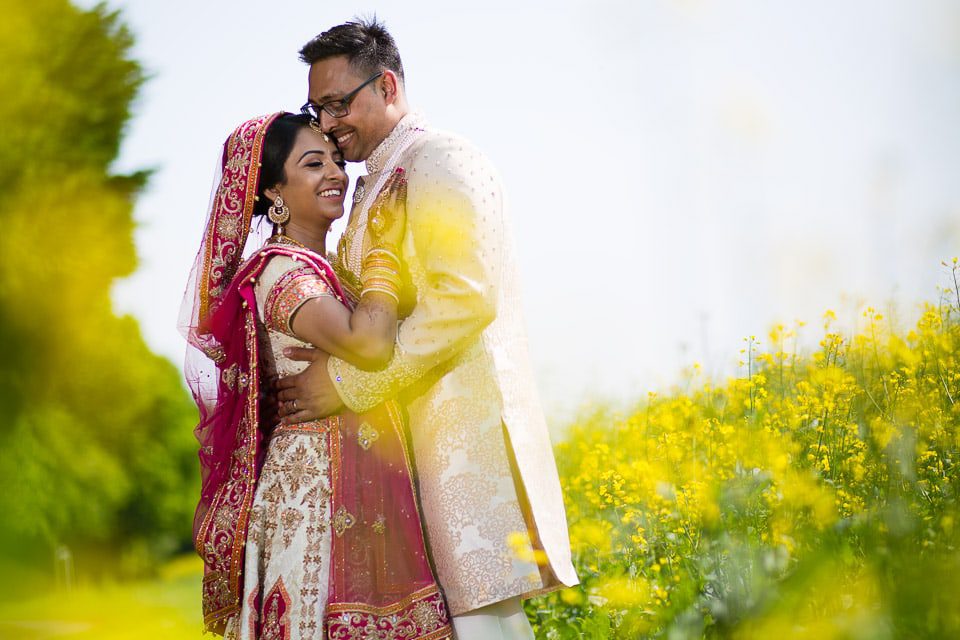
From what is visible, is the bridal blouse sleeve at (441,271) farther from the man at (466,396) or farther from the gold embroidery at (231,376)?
the gold embroidery at (231,376)

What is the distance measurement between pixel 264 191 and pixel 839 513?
1982 mm

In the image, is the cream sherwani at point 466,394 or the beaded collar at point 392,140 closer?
the cream sherwani at point 466,394

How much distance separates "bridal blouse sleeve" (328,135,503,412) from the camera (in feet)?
8.12

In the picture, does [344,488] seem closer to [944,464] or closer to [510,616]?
[510,616]

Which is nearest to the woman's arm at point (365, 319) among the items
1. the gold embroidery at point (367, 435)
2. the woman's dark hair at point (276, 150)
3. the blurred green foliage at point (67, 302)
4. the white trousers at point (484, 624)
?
the gold embroidery at point (367, 435)

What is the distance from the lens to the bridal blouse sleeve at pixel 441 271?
8.12 ft

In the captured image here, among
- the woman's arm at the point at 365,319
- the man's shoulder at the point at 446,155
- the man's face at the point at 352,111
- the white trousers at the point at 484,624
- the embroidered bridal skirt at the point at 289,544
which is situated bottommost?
the white trousers at the point at 484,624

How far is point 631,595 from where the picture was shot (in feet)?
7.77

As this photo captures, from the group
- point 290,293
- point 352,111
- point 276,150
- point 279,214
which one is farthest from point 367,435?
point 352,111

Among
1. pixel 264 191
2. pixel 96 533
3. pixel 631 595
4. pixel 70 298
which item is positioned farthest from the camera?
pixel 96 533

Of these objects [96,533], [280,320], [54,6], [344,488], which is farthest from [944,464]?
[54,6]

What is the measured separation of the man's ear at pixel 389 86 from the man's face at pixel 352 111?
0.04 feet

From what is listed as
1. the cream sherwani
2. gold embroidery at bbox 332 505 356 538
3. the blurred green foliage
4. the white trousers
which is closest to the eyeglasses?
the cream sherwani

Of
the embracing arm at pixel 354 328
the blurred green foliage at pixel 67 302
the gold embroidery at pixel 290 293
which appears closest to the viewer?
the embracing arm at pixel 354 328
